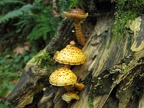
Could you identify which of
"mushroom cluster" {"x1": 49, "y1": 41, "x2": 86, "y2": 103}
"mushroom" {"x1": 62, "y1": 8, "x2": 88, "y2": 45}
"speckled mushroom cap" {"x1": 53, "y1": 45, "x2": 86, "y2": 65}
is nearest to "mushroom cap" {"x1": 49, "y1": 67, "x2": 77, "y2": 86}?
"mushroom cluster" {"x1": 49, "y1": 41, "x2": 86, "y2": 103}

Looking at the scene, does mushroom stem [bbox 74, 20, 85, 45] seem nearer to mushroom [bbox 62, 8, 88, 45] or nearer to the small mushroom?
mushroom [bbox 62, 8, 88, 45]

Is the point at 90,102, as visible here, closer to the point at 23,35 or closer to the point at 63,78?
the point at 63,78

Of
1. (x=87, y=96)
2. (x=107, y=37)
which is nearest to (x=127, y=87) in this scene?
(x=87, y=96)

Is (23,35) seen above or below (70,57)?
below

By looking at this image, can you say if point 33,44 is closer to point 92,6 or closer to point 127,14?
point 92,6

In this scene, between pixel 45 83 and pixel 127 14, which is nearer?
pixel 127 14

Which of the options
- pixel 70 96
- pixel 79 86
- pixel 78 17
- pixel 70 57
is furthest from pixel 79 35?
pixel 70 96
